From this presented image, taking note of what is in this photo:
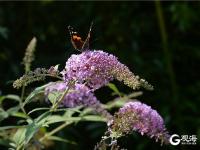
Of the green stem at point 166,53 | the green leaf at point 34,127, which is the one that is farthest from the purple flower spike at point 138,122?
the green stem at point 166,53

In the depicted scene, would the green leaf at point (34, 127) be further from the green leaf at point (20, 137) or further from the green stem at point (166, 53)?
the green stem at point (166, 53)

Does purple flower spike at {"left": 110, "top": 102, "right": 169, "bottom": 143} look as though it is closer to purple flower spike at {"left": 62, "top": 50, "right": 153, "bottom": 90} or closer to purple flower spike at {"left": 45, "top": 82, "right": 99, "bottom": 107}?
purple flower spike at {"left": 62, "top": 50, "right": 153, "bottom": 90}

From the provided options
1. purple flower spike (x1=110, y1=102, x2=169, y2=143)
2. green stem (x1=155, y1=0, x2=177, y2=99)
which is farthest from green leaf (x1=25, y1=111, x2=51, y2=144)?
green stem (x1=155, y1=0, x2=177, y2=99)

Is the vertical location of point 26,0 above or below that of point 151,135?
above

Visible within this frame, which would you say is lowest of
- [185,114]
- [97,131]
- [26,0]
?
[97,131]

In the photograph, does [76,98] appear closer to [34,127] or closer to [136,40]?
[34,127]

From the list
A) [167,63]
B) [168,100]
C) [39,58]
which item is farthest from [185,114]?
[39,58]

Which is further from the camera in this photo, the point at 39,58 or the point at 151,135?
the point at 39,58

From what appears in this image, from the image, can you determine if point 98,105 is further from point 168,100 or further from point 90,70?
point 168,100
